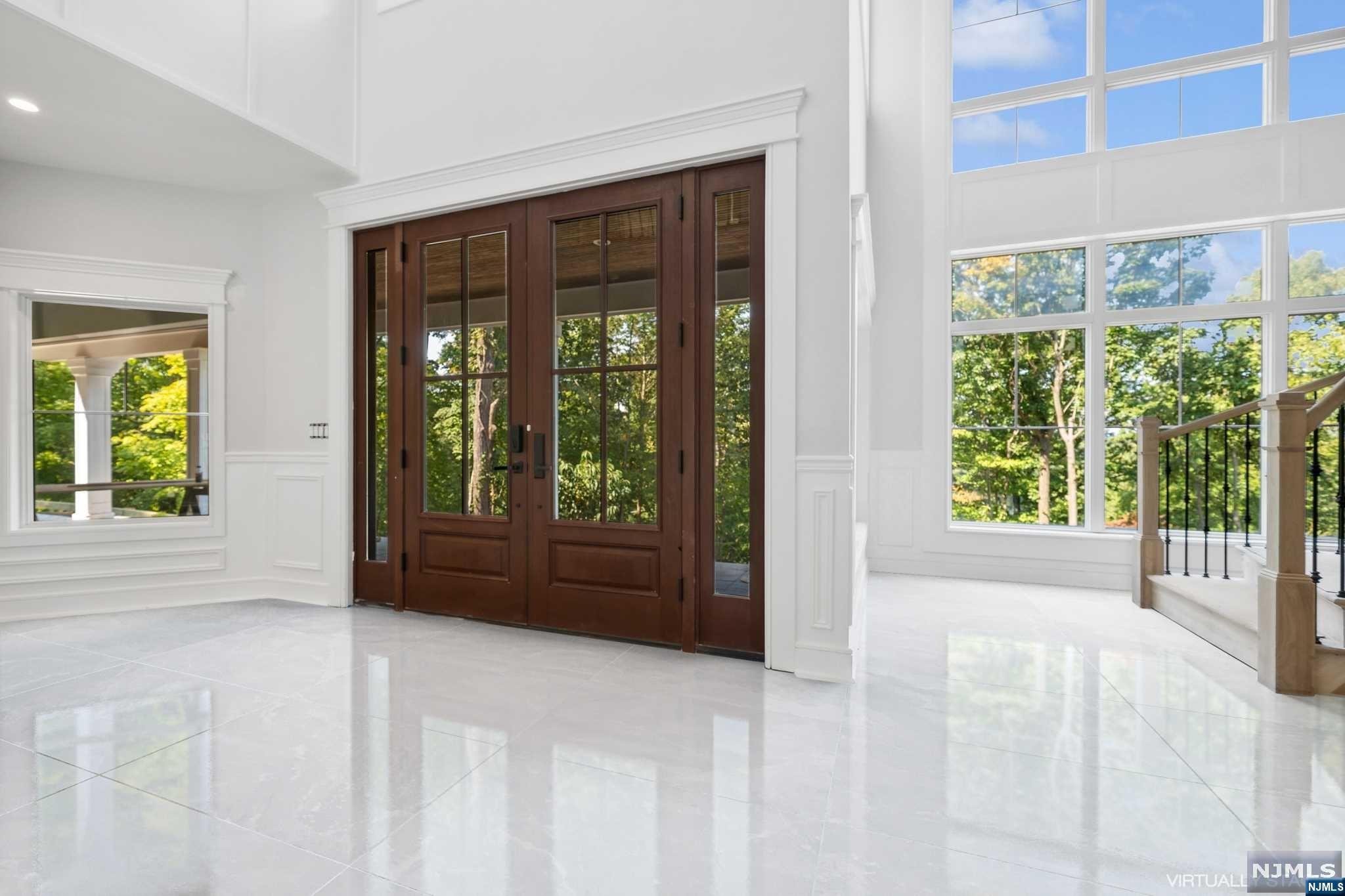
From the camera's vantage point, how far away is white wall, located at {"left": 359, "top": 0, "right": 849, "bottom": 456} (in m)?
2.97

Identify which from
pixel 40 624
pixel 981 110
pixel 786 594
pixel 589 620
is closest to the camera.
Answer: pixel 786 594

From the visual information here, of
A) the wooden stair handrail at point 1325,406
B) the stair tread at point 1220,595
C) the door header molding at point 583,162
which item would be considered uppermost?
the door header molding at point 583,162

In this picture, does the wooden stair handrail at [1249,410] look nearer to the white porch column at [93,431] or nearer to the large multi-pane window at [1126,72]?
the large multi-pane window at [1126,72]

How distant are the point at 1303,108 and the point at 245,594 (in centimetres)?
851

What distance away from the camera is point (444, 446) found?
3973mm

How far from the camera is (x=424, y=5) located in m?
3.95

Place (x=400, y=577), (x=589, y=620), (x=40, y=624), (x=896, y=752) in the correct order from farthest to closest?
(x=400, y=577), (x=40, y=624), (x=589, y=620), (x=896, y=752)

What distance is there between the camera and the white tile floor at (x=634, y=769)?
5.25 feet

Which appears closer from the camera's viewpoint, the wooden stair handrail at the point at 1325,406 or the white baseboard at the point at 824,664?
the wooden stair handrail at the point at 1325,406

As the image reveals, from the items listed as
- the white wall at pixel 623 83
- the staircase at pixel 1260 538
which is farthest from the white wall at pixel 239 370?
the staircase at pixel 1260 538

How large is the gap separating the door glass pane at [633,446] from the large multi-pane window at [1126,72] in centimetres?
401

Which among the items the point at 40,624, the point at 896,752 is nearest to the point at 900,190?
the point at 896,752

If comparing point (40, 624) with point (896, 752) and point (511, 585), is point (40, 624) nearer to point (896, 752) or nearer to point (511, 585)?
point (511, 585)

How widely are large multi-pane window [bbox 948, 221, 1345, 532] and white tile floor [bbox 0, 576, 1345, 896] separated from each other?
212cm
